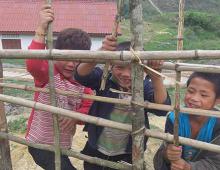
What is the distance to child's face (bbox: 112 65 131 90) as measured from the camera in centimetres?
219

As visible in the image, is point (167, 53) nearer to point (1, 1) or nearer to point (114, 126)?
point (114, 126)

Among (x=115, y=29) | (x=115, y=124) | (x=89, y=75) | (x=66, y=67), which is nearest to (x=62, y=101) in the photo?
(x=66, y=67)

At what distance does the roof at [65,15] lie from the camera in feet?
57.3

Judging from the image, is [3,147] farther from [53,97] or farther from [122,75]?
[122,75]

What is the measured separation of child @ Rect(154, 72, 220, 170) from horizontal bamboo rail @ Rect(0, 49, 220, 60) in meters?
0.43

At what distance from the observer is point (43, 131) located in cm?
248

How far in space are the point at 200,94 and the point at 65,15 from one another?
639 inches

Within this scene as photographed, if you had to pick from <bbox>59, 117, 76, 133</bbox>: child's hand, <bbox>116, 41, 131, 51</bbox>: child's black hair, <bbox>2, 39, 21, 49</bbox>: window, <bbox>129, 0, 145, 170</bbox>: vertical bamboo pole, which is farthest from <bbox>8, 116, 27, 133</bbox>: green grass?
<bbox>2, 39, 21, 49</bbox>: window

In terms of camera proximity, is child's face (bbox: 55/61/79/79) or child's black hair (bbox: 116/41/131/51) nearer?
child's black hair (bbox: 116/41/131/51)

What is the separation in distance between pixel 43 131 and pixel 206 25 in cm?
1965

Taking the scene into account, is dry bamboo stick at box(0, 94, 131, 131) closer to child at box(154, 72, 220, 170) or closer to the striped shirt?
the striped shirt

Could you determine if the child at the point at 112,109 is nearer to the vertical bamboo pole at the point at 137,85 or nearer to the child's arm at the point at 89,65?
the child's arm at the point at 89,65

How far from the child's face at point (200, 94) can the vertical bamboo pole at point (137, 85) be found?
0.32m

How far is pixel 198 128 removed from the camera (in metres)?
2.20
